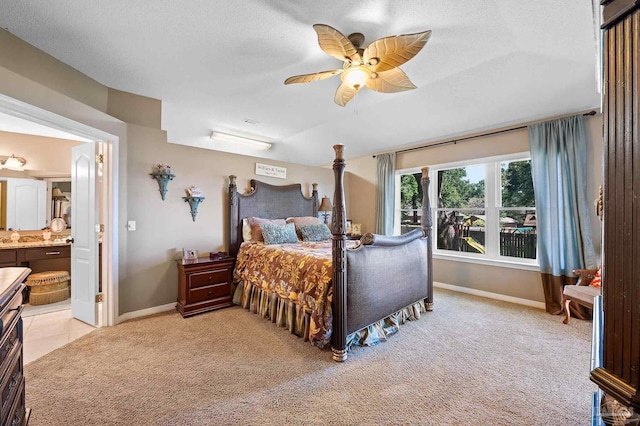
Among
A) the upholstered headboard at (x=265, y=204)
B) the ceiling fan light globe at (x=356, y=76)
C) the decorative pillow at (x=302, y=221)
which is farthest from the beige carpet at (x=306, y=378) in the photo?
the ceiling fan light globe at (x=356, y=76)

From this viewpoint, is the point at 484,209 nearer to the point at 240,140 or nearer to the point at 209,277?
the point at 209,277

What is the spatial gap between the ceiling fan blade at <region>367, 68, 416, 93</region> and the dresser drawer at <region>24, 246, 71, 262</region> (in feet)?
15.2

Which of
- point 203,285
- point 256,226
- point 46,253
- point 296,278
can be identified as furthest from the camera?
point 256,226

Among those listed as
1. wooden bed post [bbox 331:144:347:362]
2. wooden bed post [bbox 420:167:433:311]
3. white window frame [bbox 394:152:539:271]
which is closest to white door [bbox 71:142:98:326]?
wooden bed post [bbox 331:144:347:362]

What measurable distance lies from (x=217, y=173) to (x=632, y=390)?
13.1 feet

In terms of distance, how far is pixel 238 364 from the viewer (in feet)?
7.20

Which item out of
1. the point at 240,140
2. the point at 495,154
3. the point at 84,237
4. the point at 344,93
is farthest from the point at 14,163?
the point at 495,154

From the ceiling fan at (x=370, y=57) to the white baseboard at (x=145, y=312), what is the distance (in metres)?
3.02

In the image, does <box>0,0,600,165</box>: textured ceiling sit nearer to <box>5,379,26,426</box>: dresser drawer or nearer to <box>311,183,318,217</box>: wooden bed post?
<box>311,183,318,217</box>: wooden bed post

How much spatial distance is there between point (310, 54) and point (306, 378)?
2.76 meters

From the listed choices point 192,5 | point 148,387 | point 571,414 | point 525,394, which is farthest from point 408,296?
point 192,5

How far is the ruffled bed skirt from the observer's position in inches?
101

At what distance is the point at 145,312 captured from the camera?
3195 mm

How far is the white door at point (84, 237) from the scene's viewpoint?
293 centimetres
